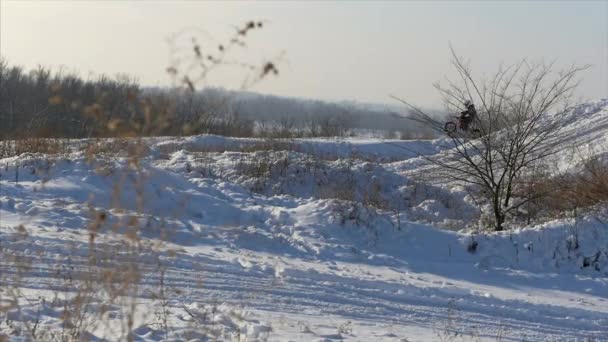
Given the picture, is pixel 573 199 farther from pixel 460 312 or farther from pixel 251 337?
pixel 251 337

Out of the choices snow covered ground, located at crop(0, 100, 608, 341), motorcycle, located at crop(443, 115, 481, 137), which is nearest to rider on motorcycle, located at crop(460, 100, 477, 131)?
motorcycle, located at crop(443, 115, 481, 137)

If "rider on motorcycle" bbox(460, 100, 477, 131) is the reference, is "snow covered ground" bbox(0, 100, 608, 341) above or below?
below

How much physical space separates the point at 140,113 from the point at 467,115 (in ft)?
31.4

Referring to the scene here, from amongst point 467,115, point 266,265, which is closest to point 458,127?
point 467,115

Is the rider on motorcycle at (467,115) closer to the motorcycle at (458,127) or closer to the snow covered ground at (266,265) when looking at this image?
the motorcycle at (458,127)

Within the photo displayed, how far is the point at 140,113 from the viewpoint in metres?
4.82

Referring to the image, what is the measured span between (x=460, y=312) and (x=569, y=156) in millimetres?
14661

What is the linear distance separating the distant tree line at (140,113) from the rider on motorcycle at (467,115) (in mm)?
1233

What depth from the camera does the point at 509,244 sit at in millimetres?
10906

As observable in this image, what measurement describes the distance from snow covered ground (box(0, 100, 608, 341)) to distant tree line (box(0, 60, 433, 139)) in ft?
1.22

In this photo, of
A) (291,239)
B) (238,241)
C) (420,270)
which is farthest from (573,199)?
(238,241)

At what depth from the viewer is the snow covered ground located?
5.60m

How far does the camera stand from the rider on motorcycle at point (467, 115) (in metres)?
13.4

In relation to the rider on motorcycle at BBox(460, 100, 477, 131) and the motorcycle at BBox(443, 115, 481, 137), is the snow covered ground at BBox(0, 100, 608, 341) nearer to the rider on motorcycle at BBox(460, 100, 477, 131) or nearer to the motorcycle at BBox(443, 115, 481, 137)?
the motorcycle at BBox(443, 115, 481, 137)
